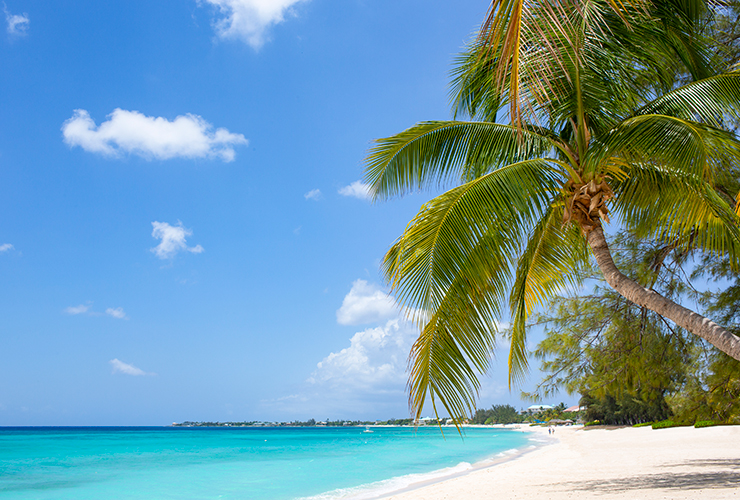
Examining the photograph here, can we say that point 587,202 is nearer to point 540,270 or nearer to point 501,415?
point 540,270

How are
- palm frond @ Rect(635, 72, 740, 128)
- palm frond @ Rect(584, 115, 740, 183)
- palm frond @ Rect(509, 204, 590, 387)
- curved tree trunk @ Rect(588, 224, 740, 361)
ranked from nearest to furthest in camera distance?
curved tree trunk @ Rect(588, 224, 740, 361) → palm frond @ Rect(584, 115, 740, 183) → palm frond @ Rect(635, 72, 740, 128) → palm frond @ Rect(509, 204, 590, 387)


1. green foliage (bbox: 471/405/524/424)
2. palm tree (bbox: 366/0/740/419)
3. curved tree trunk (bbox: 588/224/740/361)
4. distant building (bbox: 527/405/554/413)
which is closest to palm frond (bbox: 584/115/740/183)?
palm tree (bbox: 366/0/740/419)

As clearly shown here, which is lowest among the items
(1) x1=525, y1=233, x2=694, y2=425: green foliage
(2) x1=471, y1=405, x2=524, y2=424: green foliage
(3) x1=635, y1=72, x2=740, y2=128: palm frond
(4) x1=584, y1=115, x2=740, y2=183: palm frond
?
(2) x1=471, y1=405, x2=524, y2=424: green foliage

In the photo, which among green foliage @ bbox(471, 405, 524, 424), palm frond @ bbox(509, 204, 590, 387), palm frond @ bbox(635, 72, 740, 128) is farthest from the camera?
green foliage @ bbox(471, 405, 524, 424)

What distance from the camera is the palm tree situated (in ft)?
14.1

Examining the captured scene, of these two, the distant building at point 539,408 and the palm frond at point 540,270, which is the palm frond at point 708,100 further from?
the distant building at point 539,408

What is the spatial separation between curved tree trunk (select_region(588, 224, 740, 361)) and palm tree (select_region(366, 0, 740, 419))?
0.01 m

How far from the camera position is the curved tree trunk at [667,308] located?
3930 mm

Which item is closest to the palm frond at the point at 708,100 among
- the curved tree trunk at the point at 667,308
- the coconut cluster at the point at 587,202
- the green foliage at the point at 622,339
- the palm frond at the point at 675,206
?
the palm frond at the point at 675,206

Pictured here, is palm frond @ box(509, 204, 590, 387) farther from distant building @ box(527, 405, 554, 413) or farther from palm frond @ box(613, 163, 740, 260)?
distant building @ box(527, 405, 554, 413)

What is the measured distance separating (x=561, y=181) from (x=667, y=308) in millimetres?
1564

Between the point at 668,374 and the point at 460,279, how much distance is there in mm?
5105

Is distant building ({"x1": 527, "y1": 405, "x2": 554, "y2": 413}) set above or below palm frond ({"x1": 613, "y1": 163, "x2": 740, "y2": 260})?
below

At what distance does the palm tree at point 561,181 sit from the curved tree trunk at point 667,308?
0.01 m
